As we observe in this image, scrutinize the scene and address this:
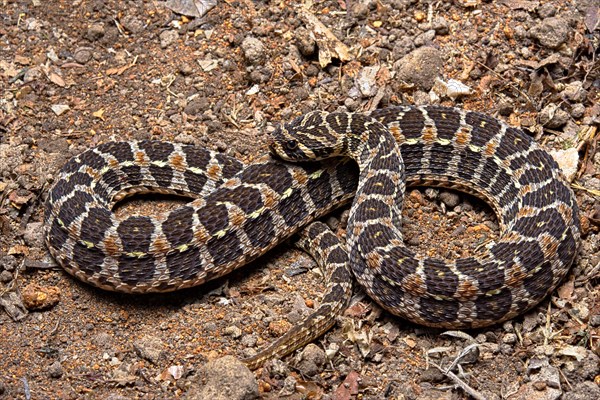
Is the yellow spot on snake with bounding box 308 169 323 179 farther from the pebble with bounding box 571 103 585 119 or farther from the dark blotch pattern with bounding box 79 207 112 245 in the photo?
the pebble with bounding box 571 103 585 119

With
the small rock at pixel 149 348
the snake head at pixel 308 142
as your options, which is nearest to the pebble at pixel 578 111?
the snake head at pixel 308 142

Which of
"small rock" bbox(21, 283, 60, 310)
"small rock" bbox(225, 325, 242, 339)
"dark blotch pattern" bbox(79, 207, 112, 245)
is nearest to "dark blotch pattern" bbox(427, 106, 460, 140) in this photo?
"small rock" bbox(225, 325, 242, 339)

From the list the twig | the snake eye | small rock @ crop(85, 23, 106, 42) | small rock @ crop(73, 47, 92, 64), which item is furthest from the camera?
small rock @ crop(85, 23, 106, 42)

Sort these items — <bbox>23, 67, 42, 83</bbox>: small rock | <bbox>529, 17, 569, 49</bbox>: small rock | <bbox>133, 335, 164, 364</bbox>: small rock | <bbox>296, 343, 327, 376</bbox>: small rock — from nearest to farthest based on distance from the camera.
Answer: <bbox>296, 343, 327, 376</bbox>: small rock
<bbox>133, 335, 164, 364</bbox>: small rock
<bbox>529, 17, 569, 49</bbox>: small rock
<bbox>23, 67, 42, 83</bbox>: small rock

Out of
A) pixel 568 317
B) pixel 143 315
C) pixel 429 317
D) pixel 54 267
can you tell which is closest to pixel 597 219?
pixel 568 317

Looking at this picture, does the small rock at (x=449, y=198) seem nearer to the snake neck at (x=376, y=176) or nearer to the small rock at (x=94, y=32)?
the snake neck at (x=376, y=176)

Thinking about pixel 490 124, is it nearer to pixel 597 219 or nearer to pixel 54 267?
pixel 597 219
